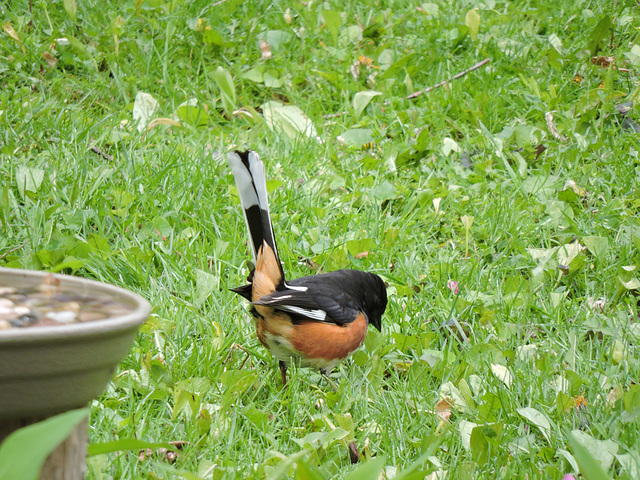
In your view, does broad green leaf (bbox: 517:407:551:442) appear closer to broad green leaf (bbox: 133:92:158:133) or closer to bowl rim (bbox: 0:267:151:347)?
bowl rim (bbox: 0:267:151:347)

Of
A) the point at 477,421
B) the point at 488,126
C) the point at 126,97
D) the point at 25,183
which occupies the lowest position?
the point at 477,421

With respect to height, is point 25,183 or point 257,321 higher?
point 25,183

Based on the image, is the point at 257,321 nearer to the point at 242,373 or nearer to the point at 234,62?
the point at 242,373

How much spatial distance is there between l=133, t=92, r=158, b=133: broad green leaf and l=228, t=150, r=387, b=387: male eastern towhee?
1.76m

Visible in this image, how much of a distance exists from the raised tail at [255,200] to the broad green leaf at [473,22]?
3236 millimetres

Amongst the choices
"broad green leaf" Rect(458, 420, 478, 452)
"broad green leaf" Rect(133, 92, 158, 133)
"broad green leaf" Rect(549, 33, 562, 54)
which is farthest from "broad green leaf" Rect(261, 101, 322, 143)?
"broad green leaf" Rect(458, 420, 478, 452)

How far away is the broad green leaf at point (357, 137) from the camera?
14.7 ft

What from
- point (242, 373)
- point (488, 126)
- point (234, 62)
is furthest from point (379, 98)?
point (242, 373)

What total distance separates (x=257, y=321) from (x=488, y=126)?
2.67m

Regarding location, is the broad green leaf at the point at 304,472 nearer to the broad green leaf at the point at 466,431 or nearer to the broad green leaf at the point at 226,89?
the broad green leaf at the point at 466,431

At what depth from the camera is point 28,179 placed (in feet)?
11.4

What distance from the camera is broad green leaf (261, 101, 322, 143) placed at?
14.8 feet

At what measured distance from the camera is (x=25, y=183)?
3430mm

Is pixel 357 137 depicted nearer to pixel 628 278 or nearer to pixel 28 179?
pixel 628 278
